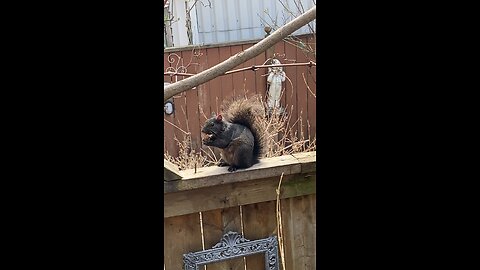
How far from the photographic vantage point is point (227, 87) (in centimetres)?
189

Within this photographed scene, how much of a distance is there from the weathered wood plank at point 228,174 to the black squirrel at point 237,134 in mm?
19

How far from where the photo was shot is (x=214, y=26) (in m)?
2.10

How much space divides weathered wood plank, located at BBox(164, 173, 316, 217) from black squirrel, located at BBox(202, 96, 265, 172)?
0.04 metres

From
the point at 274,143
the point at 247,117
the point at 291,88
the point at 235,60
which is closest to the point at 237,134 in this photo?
the point at 247,117

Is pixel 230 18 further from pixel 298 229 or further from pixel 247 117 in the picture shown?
pixel 298 229

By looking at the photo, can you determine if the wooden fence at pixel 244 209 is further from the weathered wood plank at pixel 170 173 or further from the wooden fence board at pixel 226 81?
the wooden fence board at pixel 226 81

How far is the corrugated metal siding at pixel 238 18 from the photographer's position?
6.73 feet

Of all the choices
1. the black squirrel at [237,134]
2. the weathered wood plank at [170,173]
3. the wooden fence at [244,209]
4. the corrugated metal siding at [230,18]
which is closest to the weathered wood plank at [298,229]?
the wooden fence at [244,209]

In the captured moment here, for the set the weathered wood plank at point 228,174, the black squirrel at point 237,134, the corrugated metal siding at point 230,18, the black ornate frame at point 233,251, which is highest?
the corrugated metal siding at point 230,18

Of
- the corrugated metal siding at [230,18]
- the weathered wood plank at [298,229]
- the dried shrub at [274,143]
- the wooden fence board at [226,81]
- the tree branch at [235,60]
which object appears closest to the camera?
the tree branch at [235,60]

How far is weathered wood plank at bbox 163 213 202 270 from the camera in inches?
37.9
